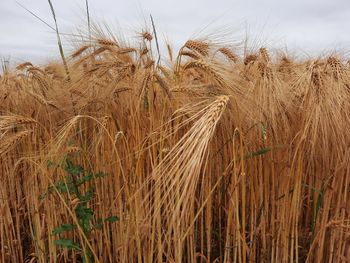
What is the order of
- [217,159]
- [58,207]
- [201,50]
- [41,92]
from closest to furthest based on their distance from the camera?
[201,50] < [217,159] < [58,207] < [41,92]

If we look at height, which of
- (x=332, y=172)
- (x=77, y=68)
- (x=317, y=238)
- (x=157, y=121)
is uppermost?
(x=77, y=68)

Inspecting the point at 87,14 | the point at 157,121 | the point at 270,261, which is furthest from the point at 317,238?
the point at 87,14

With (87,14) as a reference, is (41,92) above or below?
below

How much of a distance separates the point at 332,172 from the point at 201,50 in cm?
84

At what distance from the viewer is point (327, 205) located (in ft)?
5.42

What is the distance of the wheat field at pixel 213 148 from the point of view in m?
1.51

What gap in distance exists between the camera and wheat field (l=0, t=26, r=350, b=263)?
1507 millimetres

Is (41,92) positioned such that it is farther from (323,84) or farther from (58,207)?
(323,84)

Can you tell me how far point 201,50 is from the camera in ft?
5.38

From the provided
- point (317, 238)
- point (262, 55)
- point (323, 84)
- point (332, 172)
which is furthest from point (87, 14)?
point (317, 238)

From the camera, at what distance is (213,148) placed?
6.36 feet

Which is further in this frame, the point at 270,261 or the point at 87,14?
the point at 87,14

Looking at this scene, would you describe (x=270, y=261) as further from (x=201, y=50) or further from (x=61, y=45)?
(x=61, y=45)

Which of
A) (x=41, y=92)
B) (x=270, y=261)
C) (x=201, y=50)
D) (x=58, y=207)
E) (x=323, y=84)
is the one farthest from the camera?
(x=41, y=92)
